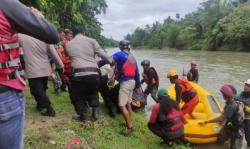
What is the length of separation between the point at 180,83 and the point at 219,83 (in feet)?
38.4

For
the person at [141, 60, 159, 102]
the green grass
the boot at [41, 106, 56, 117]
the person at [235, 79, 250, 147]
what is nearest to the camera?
the green grass

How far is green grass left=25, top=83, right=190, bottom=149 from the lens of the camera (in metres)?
5.14

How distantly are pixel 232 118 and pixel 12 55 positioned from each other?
18.7 feet

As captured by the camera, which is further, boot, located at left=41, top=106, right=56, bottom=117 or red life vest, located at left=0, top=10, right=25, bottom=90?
boot, located at left=41, top=106, right=56, bottom=117

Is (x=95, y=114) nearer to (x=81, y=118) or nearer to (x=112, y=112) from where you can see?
(x=81, y=118)

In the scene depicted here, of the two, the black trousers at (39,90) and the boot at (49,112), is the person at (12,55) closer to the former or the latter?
the black trousers at (39,90)

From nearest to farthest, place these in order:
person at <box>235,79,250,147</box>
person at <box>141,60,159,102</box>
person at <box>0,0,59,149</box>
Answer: person at <box>0,0,59,149</box>, person at <box>235,79,250,147</box>, person at <box>141,60,159,102</box>

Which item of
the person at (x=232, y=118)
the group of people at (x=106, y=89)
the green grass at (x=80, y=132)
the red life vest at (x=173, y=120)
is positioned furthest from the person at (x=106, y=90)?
the person at (x=232, y=118)

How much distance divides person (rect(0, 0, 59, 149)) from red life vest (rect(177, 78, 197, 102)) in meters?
6.32

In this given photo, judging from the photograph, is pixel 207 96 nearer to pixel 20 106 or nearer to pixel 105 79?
pixel 105 79

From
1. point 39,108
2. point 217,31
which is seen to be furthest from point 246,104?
point 217,31

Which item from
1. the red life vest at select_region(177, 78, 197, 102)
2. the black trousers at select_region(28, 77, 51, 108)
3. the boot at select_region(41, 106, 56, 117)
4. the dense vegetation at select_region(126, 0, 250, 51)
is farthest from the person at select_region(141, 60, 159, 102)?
the dense vegetation at select_region(126, 0, 250, 51)

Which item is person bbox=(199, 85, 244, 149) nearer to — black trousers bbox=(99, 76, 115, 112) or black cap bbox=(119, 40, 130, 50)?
black cap bbox=(119, 40, 130, 50)

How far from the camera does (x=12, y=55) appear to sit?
6.45 ft
